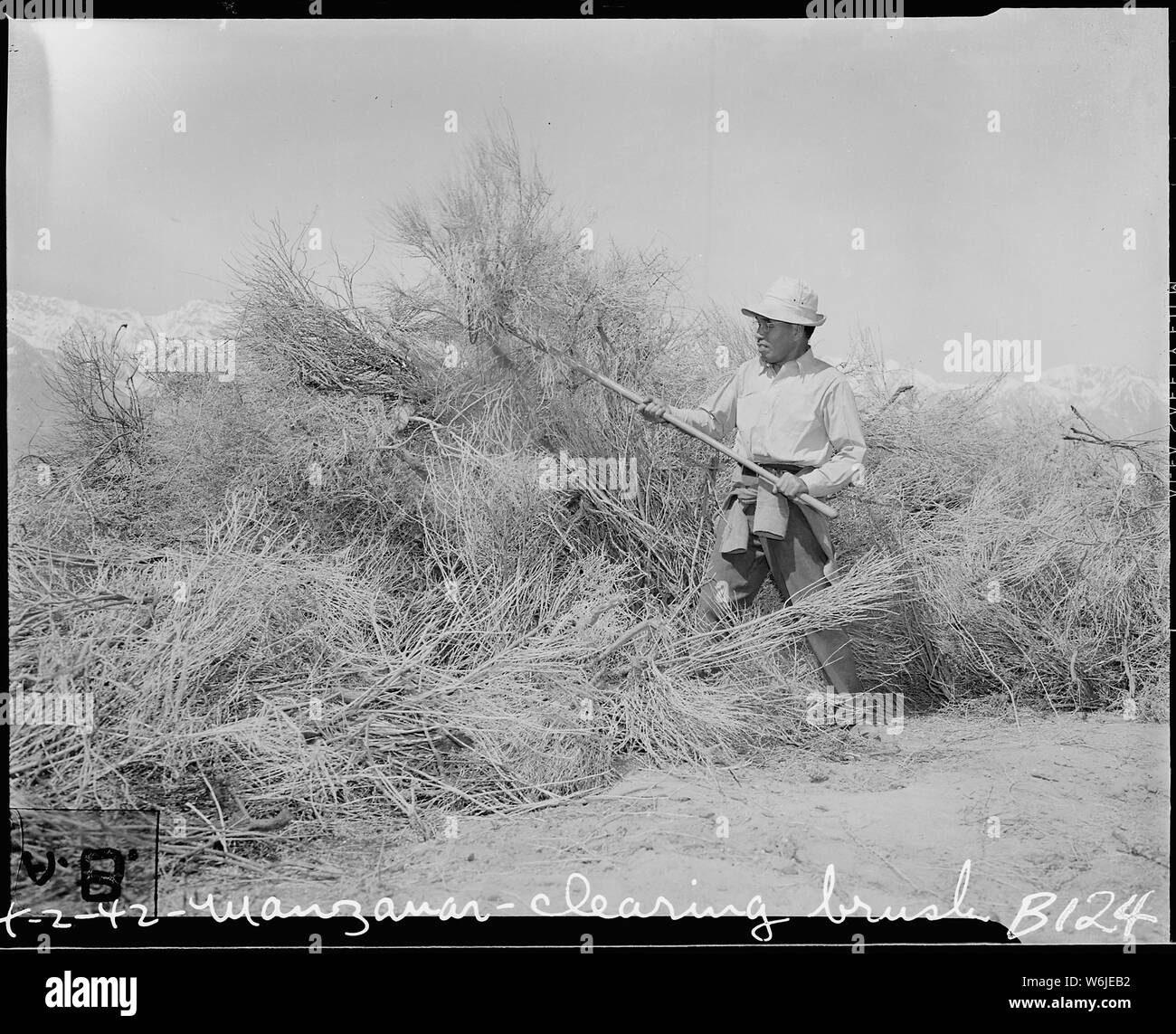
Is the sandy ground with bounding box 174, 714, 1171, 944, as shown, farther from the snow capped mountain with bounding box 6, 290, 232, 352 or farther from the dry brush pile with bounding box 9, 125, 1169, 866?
the snow capped mountain with bounding box 6, 290, 232, 352

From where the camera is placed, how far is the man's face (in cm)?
396

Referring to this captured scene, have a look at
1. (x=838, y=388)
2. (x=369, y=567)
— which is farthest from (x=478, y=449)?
(x=838, y=388)

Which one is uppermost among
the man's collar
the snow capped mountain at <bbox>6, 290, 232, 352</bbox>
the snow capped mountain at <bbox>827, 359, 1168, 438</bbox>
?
the snow capped mountain at <bbox>6, 290, 232, 352</bbox>

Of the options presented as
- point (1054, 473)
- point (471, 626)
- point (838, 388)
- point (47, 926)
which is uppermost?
point (838, 388)

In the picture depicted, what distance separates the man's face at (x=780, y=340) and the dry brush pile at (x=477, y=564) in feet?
1.77

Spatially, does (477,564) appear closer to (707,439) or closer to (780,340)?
(707,439)

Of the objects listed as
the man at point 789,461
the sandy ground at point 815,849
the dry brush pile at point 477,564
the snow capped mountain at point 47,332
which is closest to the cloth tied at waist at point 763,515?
the man at point 789,461

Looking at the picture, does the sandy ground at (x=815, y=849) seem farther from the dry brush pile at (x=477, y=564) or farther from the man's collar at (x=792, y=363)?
the man's collar at (x=792, y=363)

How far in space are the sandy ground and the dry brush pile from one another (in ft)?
0.51

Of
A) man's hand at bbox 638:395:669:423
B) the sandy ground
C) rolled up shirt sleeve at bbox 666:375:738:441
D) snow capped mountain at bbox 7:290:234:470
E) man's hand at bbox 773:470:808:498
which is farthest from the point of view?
rolled up shirt sleeve at bbox 666:375:738:441

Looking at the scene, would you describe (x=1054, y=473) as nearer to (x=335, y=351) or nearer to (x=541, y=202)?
(x=541, y=202)

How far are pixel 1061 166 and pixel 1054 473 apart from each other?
4.90 feet

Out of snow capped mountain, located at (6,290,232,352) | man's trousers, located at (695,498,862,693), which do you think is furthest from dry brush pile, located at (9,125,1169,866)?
snow capped mountain, located at (6,290,232,352)

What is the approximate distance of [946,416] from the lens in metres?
4.96
